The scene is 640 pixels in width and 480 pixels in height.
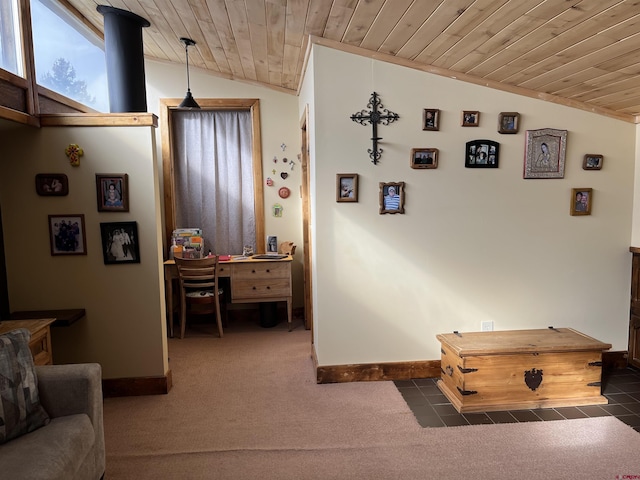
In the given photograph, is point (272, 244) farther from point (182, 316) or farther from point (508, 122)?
point (508, 122)

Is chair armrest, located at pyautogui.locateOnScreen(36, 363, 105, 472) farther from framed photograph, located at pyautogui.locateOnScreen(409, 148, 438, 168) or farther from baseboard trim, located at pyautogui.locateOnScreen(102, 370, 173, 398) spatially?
framed photograph, located at pyautogui.locateOnScreen(409, 148, 438, 168)

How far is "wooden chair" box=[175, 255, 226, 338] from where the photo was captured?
4.13 metres

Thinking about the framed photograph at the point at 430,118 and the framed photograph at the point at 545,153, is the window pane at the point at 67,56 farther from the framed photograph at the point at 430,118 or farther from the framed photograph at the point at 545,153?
the framed photograph at the point at 545,153

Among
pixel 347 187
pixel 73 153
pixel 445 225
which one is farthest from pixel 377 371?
pixel 73 153

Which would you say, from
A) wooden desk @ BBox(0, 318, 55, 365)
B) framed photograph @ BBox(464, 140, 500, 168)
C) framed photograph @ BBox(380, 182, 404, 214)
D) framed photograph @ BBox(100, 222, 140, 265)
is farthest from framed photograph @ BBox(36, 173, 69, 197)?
framed photograph @ BBox(464, 140, 500, 168)

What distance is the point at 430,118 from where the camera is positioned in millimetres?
3035

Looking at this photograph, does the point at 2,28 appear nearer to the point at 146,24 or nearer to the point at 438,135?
the point at 146,24

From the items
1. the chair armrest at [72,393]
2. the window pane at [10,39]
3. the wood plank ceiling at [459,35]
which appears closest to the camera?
the chair armrest at [72,393]

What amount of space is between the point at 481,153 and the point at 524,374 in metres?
1.56

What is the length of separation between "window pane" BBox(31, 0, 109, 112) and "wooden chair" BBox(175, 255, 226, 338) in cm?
162

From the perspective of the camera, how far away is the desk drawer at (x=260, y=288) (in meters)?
4.37

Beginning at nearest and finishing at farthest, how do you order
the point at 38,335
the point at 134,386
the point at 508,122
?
1. the point at 38,335
2. the point at 134,386
3. the point at 508,122

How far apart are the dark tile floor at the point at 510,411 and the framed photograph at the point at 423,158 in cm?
161

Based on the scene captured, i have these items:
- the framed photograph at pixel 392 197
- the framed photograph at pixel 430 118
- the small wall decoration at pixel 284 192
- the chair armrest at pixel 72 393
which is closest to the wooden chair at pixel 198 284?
the small wall decoration at pixel 284 192
